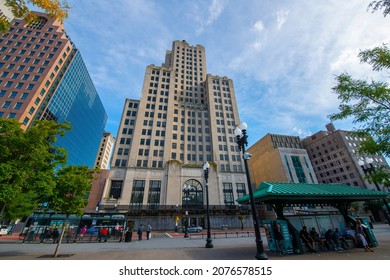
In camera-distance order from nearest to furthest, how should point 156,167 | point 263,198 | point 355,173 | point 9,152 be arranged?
point 9,152 < point 263,198 < point 156,167 < point 355,173

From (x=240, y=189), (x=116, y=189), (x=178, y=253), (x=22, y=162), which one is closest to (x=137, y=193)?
(x=116, y=189)

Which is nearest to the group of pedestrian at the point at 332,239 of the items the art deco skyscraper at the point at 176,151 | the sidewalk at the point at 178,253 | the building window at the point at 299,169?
the sidewalk at the point at 178,253

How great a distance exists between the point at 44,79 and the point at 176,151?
49921 mm

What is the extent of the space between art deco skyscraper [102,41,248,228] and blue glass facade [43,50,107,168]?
34500 mm

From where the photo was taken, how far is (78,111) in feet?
280

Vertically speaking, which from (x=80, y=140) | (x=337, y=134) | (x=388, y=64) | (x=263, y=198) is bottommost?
(x=263, y=198)

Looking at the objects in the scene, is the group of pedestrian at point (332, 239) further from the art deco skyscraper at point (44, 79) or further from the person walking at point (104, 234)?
the art deco skyscraper at point (44, 79)

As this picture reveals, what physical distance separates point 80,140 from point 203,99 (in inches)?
2656

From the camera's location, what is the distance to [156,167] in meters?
45.3

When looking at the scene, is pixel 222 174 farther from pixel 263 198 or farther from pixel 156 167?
pixel 263 198

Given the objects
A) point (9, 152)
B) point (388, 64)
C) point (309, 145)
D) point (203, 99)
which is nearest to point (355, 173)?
point (309, 145)

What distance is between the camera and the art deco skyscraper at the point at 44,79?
168ft
